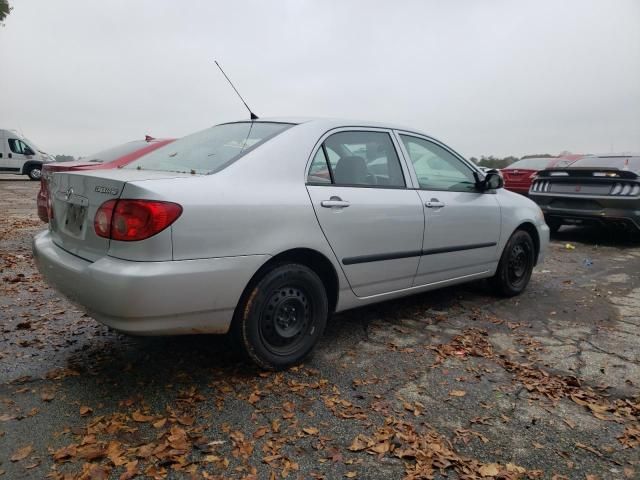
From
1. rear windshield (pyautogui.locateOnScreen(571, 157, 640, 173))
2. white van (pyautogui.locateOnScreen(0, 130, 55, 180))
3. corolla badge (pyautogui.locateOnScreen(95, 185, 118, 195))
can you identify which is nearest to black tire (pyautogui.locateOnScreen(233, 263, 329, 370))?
corolla badge (pyautogui.locateOnScreen(95, 185, 118, 195))

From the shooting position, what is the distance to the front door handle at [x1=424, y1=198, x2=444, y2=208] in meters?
3.75

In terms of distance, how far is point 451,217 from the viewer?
397 centimetres

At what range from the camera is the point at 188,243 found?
247cm

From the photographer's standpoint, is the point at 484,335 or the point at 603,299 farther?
the point at 603,299

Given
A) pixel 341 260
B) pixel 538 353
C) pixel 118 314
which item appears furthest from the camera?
pixel 538 353

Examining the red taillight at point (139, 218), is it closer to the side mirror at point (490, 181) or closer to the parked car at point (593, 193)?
the side mirror at point (490, 181)

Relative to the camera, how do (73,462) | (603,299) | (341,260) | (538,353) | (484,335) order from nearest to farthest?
(73,462)
(341,260)
(538,353)
(484,335)
(603,299)

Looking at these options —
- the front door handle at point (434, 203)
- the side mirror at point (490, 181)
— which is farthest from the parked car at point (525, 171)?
the front door handle at point (434, 203)

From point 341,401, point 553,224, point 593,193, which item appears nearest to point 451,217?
point 341,401

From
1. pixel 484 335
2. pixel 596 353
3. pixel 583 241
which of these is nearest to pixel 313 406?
pixel 484 335

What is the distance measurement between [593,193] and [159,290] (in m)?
7.55

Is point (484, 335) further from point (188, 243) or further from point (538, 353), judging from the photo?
point (188, 243)

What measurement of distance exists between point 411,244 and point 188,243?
1782 mm

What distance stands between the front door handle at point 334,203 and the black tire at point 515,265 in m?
2.23
